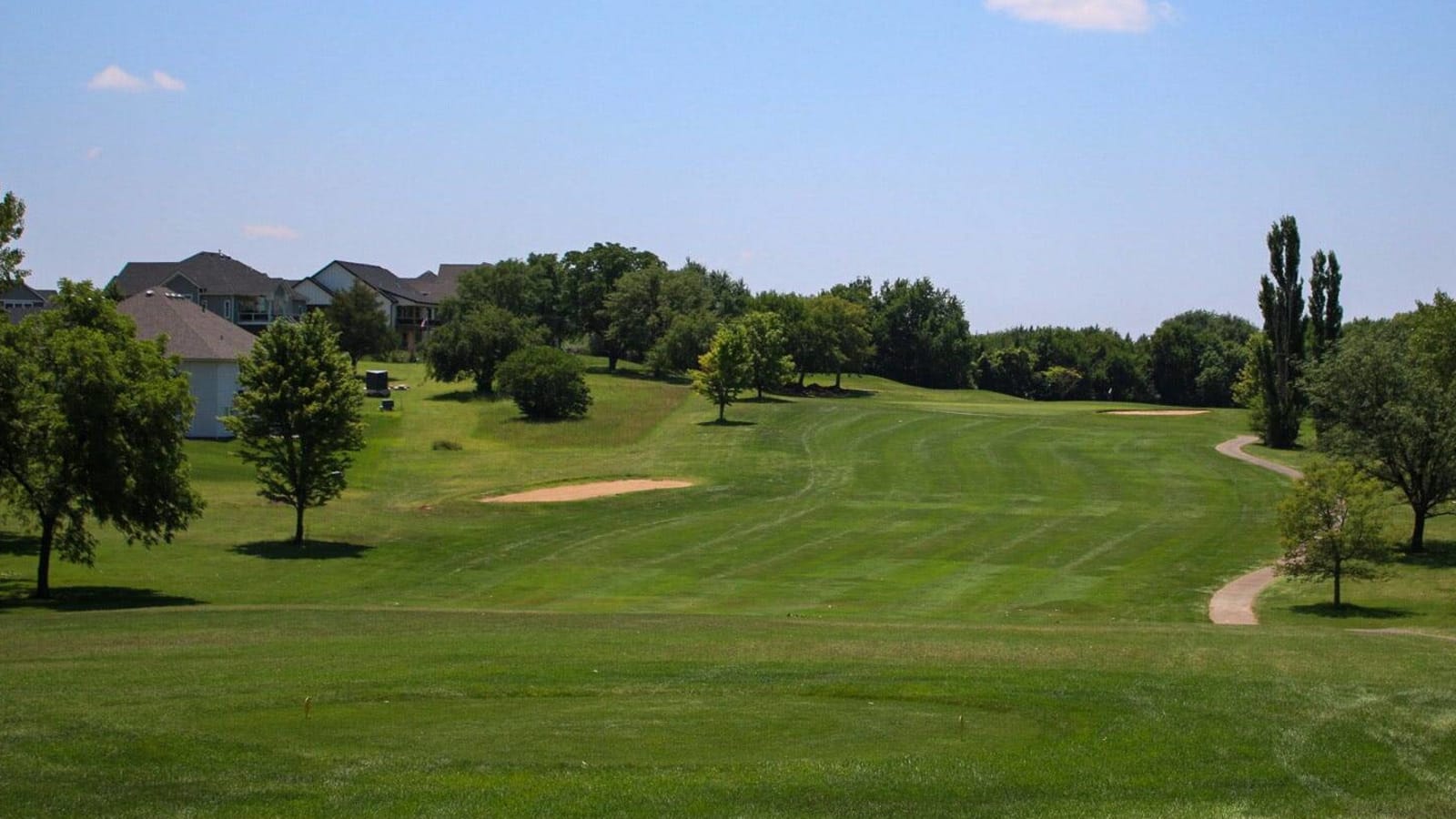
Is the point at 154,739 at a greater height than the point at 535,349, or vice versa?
the point at 535,349

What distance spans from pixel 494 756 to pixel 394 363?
4796 inches

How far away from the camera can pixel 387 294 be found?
142 metres

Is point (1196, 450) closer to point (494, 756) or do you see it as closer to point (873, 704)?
point (873, 704)

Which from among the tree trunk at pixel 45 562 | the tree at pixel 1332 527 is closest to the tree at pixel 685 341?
the tree at pixel 1332 527

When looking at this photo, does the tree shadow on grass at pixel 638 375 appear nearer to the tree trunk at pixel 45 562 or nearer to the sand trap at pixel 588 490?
the sand trap at pixel 588 490

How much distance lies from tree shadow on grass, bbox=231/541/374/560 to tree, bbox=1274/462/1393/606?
27.8m

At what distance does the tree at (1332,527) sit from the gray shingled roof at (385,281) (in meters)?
114

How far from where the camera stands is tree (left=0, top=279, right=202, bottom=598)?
31422mm

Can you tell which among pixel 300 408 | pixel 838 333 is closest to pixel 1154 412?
pixel 838 333

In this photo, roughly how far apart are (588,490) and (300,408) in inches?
707

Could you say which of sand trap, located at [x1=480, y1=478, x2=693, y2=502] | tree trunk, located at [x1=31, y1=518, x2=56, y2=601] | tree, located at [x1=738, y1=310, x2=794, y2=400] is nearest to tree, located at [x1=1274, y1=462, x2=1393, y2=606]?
sand trap, located at [x1=480, y1=478, x2=693, y2=502]

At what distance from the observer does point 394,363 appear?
13200 centimetres

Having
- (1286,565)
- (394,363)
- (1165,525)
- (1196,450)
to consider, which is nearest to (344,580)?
(1286,565)

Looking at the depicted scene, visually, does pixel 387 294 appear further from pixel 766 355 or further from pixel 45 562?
pixel 45 562
